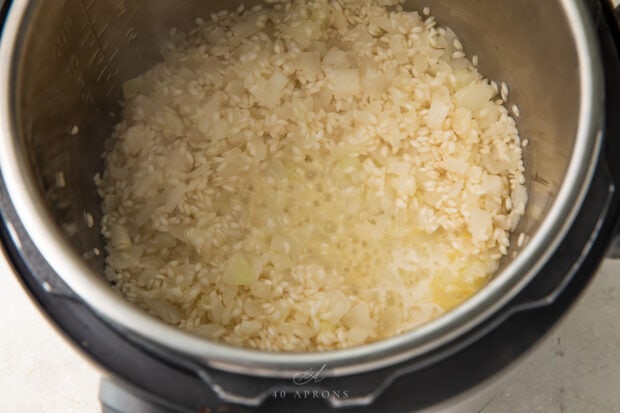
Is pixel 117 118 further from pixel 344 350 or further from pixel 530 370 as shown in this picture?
pixel 530 370

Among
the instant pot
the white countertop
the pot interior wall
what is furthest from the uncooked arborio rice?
the white countertop

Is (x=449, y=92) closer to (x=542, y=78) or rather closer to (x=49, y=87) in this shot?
(x=542, y=78)

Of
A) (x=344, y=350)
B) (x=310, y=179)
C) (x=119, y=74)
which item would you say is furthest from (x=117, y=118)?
(x=344, y=350)

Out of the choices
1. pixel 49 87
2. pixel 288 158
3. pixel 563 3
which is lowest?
pixel 288 158

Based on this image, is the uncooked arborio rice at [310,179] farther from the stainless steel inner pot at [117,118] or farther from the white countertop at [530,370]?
the white countertop at [530,370]

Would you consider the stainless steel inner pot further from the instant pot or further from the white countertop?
the white countertop

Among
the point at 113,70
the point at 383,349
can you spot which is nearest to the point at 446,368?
the point at 383,349
